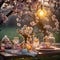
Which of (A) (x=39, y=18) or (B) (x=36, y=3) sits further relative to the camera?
(A) (x=39, y=18)

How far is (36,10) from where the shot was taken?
5.20 m

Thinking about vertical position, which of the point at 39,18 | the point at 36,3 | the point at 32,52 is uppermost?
the point at 36,3

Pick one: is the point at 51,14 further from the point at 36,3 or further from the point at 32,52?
the point at 32,52

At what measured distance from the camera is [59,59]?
5438mm

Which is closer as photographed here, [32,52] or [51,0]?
[32,52]

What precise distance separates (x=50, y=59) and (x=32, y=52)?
0.87 metres

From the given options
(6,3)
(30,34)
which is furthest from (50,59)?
(6,3)

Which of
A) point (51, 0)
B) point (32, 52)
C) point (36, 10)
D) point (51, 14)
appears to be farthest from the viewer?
point (51, 14)

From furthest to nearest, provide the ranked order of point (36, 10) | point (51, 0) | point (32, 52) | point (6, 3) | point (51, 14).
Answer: point (51, 14)
point (51, 0)
point (36, 10)
point (6, 3)
point (32, 52)

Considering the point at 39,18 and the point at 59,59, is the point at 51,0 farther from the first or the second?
the point at 59,59

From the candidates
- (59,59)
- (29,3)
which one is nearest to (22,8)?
(29,3)

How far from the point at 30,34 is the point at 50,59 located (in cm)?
72

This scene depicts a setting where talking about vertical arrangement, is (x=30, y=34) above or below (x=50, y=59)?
above

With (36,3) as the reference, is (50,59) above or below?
below
